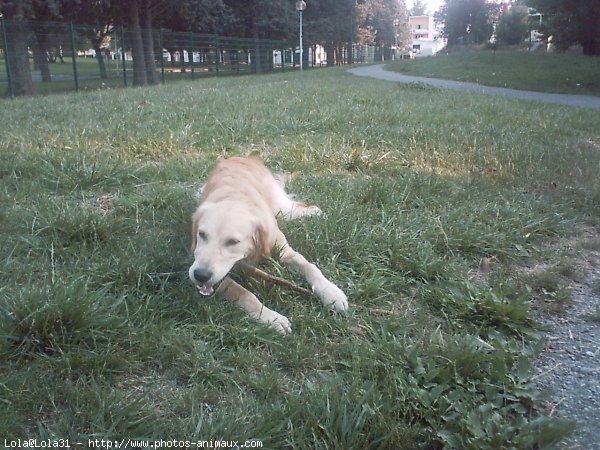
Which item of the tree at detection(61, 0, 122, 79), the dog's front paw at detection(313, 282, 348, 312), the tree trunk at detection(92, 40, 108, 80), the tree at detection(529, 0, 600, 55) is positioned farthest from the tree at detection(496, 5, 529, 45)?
the dog's front paw at detection(313, 282, 348, 312)

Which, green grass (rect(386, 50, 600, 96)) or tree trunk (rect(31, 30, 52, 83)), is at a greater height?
tree trunk (rect(31, 30, 52, 83))

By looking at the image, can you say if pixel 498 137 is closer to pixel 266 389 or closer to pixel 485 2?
pixel 266 389

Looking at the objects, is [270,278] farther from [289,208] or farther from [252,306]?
[289,208]

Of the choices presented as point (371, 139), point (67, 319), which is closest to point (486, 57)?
point (371, 139)

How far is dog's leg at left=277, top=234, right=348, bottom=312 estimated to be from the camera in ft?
9.55

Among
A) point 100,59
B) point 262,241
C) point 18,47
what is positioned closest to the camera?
point 262,241

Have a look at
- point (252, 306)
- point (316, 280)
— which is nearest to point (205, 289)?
point (252, 306)

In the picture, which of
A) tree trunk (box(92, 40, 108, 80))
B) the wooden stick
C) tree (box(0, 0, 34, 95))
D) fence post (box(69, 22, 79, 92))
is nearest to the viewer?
the wooden stick

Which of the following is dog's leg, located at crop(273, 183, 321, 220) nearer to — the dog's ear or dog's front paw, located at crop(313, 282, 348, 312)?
the dog's ear

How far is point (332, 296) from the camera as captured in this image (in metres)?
2.94

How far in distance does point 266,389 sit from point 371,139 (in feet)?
16.6

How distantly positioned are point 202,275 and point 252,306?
30 centimetres

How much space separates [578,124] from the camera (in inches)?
347

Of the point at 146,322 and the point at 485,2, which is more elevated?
the point at 485,2
